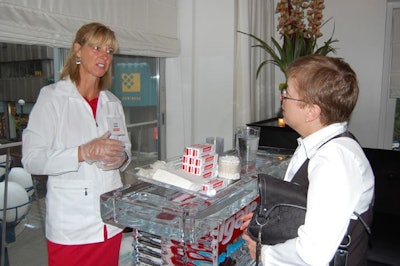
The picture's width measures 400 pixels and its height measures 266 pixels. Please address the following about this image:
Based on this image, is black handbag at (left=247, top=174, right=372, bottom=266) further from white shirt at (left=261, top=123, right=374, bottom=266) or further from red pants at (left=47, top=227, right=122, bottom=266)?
red pants at (left=47, top=227, right=122, bottom=266)

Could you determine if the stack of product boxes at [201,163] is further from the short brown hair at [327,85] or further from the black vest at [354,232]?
the short brown hair at [327,85]

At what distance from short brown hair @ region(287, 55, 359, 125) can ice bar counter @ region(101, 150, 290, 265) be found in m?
0.38

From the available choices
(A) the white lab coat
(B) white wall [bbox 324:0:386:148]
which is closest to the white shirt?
(A) the white lab coat

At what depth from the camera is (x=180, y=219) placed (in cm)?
92

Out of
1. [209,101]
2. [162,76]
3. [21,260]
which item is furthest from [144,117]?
[21,260]

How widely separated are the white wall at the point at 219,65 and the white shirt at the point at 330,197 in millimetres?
2078

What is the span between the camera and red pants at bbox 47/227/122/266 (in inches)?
54.1

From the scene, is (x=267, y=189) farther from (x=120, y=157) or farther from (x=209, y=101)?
(x=209, y=101)

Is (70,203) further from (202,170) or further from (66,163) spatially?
(202,170)

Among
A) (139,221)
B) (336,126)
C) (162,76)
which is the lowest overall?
(139,221)

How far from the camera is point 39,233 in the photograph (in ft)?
7.84

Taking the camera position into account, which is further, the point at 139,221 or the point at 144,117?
the point at 144,117

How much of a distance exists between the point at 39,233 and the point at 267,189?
6.79 ft

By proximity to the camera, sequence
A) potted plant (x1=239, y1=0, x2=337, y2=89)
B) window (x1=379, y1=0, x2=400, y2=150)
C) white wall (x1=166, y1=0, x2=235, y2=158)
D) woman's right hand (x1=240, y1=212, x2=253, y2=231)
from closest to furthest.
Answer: woman's right hand (x1=240, y1=212, x2=253, y2=231)
potted plant (x1=239, y1=0, x2=337, y2=89)
white wall (x1=166, y1=0, x2=235, y2=158)
window (x1=379, y1=0, x2=400, y2=150)
